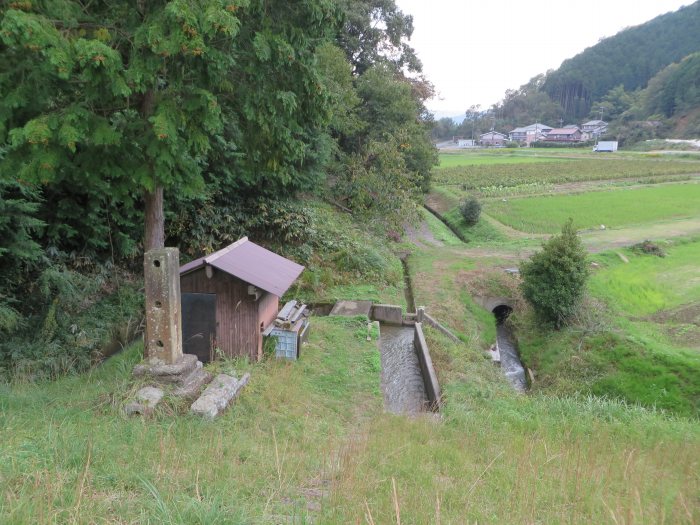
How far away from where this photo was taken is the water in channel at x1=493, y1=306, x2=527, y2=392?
1426 centimetres

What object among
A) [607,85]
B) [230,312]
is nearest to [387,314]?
[230,312]

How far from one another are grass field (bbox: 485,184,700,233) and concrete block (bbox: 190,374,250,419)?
1001 inches

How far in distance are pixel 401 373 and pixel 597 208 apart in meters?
27.6

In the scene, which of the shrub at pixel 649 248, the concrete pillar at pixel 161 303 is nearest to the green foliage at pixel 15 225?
the concrete pillar at pixel 161 303

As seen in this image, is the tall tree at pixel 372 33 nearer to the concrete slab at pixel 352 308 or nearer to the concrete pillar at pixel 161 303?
the concrete slab at pixel 352 308

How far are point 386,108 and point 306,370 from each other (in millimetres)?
21344

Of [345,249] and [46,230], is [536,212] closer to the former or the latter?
[345,249]

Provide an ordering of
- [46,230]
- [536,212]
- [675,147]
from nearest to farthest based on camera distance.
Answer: [46,230] → [536,212] → [675,147]

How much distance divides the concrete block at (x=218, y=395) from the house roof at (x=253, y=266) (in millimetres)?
2084

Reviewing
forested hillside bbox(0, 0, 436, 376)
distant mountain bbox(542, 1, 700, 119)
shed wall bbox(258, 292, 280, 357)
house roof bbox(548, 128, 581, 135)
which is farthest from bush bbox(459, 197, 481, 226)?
distant mountain bbox(542, 1, 700, 119)

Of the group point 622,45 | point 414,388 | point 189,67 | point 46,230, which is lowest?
point 414,388

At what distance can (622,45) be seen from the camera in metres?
133

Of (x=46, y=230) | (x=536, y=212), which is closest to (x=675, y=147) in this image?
(x=536, y=212)

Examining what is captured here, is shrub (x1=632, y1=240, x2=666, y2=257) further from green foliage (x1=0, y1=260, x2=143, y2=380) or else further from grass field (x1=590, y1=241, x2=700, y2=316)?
green foliage (x1=0, y1=260, x2=143, y2=380)
